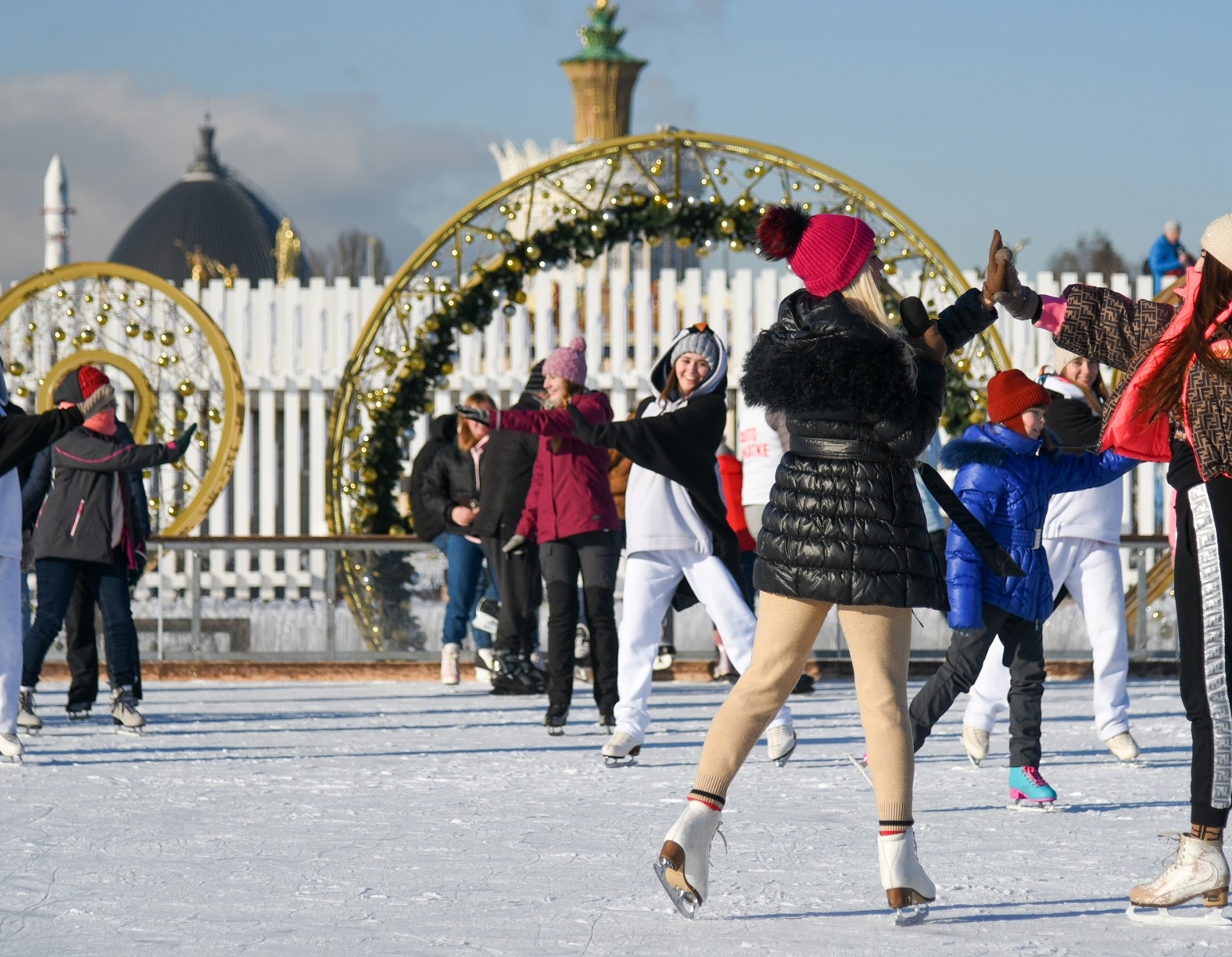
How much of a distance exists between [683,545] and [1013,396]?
137 cm

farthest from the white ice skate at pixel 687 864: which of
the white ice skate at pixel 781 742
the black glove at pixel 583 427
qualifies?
the white ice skate at pixel 781 742

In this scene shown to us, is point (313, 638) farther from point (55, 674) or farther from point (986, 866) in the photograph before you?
point (986, 866)

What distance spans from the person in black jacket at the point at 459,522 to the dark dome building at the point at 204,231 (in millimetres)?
62222

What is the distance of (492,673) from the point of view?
9.21m

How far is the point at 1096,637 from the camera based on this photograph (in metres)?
6.66

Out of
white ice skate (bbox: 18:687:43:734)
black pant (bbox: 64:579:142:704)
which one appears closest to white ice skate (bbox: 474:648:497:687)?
black pant (bbox: 64:579:142:704)

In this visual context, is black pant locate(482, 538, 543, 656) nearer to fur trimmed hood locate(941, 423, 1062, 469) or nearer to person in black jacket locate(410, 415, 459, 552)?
person in black jacket locate(410, 415, 459, 552)

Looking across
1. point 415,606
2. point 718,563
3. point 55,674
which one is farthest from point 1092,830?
point 55,674

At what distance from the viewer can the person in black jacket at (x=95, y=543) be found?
7449 mm

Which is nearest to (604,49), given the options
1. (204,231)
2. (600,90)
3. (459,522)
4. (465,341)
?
(600,90)

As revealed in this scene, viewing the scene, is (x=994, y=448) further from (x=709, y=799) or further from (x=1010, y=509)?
(x=709, y=799)

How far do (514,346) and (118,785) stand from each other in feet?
31.6

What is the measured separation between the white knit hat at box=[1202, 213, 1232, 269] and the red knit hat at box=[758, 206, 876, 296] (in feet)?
A: 2.21

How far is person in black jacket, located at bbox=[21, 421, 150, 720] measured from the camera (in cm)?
762
